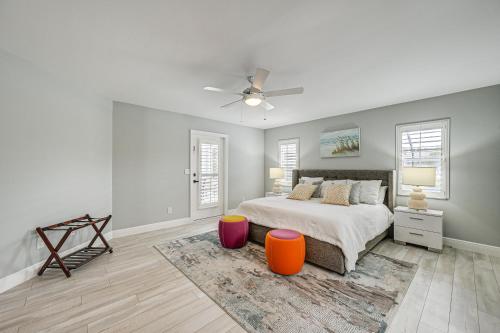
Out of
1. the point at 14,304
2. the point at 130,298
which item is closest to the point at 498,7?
the point at 130,298

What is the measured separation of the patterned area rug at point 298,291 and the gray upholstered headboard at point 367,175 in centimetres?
132

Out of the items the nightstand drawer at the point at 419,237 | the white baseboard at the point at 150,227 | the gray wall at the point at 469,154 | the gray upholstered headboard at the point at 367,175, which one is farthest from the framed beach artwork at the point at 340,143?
the white baseboard at the point at 150,227

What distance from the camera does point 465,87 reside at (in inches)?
121

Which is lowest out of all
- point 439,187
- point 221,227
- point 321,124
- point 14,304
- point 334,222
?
point 14,304

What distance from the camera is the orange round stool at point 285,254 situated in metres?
2.36

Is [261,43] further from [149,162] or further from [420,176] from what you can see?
[149,162]

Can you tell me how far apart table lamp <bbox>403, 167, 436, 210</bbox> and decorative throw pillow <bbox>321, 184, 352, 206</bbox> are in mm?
872

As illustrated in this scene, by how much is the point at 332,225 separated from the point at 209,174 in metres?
3.31

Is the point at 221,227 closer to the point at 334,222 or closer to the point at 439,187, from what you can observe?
the point at 334,222

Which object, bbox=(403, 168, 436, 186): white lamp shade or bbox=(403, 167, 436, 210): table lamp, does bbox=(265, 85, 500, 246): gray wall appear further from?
bbox=(403, 168, 436, 186): white lamp shade

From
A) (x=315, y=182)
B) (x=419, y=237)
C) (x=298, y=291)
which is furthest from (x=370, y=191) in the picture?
(x=298, y=291)

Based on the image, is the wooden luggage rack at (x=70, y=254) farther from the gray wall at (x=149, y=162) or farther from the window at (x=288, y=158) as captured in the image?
the window at (x=288, y=158)

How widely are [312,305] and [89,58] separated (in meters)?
3.49

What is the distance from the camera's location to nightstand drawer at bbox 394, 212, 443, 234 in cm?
308
